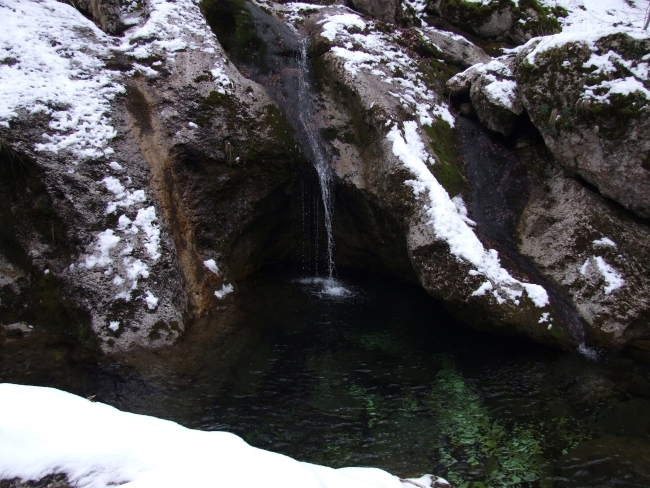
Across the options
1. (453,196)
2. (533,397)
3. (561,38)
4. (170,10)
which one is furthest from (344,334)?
(170,10)

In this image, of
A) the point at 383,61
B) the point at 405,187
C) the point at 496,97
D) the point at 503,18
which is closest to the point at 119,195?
the point at 405,187

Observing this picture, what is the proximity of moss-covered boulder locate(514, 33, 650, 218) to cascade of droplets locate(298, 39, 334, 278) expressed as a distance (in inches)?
218

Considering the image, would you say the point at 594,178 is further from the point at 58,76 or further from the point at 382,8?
the point at 58,76

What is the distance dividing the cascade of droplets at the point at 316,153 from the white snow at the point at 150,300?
541 centimetres

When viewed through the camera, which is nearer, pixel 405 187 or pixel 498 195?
pixel 405 187

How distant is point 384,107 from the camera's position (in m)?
11.0

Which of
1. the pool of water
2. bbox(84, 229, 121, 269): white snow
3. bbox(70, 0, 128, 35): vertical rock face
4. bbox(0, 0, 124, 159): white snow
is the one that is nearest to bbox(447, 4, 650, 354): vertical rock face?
the pool of water

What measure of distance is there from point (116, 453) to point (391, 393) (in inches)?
210

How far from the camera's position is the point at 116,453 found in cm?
253

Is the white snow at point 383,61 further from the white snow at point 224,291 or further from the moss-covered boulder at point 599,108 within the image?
the white snow at point 224,291

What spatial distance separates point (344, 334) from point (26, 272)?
665 centimetres

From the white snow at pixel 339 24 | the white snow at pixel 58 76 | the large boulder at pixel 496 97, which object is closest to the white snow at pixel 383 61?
the white snow at pixel 339 24

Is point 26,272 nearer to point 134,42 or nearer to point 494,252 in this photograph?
point 134,42

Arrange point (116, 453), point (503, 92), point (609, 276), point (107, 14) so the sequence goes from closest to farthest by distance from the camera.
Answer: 1. point (116, 453)
2. point (609, 276)
3. point (503, 92)
4. point (107, 14)
